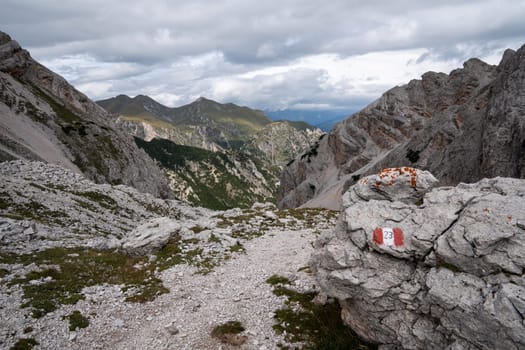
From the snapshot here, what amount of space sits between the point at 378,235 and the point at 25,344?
16.6m

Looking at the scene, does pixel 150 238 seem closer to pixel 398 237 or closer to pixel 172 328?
pixel 172 328

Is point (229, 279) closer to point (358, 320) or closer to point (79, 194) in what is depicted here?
point (358, 320)

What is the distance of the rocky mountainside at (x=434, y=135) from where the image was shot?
41.3 meters

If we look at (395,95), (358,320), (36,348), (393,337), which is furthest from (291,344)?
(395,95)

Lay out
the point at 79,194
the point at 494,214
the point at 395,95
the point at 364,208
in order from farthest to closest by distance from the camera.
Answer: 1. the point at 395,95
2. the point at 79,194
3. the point at 364,208
4. the point at 494,214

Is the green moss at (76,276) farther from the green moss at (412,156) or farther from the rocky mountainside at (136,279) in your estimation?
the green moss at (412,156)

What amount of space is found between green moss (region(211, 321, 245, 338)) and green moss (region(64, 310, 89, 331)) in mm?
6865

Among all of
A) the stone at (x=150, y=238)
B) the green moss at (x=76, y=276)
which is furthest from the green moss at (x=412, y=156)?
the green moss at (x=76, y=276)

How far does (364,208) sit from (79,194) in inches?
1564

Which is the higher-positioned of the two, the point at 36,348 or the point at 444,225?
the point at 444,225

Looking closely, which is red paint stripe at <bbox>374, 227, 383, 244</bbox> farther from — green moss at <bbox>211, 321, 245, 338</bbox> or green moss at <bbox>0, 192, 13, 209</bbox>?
green moss at <bbox>0, 192, 13, 209</bbox>

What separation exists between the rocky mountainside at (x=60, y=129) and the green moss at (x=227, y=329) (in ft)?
190

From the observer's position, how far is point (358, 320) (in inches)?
566

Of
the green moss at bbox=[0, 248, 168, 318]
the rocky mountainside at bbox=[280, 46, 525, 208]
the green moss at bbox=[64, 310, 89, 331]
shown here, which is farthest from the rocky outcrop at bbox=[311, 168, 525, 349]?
the rocky mountainside at bbox=[280, 46, 525, 208]
